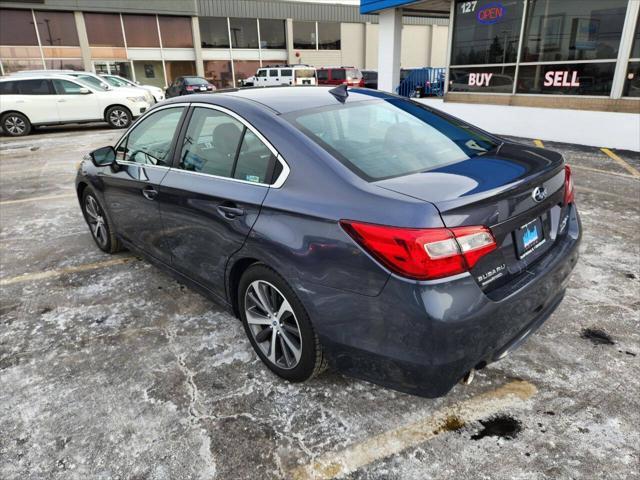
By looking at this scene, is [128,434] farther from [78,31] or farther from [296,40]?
[296,40]

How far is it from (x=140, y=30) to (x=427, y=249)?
3439cm

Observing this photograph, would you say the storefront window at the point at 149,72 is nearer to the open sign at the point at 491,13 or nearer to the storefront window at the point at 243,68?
the storefront window at the point at 243,68

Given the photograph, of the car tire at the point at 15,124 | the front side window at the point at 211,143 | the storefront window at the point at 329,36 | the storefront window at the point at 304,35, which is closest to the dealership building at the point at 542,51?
the front side window at the point at 211,143

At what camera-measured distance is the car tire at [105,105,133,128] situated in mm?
14727

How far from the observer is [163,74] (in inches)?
1276

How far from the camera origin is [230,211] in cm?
261

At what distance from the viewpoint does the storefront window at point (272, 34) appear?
35.7m

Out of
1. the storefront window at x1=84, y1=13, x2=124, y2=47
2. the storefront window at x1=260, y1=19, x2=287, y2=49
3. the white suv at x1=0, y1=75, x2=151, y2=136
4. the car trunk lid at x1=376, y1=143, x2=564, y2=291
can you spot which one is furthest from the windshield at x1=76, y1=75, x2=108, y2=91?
the storefront window at x1=260, y1=19, x2=287, y2=49

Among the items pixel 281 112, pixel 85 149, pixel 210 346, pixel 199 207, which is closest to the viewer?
pixel 281 112

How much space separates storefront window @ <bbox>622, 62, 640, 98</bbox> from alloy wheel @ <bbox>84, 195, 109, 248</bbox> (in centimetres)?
977

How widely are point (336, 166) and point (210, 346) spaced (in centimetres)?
157

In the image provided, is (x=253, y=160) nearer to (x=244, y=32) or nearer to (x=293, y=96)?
(x=293, y=96)

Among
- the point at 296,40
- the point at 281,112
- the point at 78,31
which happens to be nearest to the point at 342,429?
the point at 281,112

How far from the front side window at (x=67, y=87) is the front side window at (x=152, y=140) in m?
12.2
